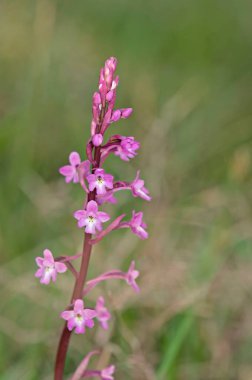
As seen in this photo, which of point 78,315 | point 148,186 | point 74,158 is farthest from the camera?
point 148,186

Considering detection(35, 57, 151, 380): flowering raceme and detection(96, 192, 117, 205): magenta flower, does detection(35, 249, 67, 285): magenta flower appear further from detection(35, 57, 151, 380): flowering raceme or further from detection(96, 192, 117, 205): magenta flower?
detection(96, 192, 117, 205): magenta flower

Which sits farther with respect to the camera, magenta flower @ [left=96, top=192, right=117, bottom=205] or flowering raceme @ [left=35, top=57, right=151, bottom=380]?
magenta flower @ [left=96, top=192, right=117, bottom=205]

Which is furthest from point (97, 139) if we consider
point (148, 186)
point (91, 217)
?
point (148, 186)

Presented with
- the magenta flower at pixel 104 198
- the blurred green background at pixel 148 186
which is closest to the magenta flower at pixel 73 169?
the magenta flower at pixel 104 198

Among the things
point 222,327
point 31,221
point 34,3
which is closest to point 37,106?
point 31,221

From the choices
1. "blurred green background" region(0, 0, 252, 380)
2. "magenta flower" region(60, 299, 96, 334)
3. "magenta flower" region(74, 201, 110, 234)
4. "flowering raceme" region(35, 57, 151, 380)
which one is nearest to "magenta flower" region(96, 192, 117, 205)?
"flowering raceme" region(35, 57, 151, 380)

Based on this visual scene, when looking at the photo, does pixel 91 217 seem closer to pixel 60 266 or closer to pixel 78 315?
pixel 60 266
